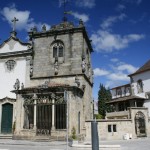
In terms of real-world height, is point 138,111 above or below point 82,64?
below

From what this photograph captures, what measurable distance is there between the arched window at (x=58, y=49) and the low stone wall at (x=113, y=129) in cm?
864

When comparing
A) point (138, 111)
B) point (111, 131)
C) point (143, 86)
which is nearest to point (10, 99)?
point (111, 131)

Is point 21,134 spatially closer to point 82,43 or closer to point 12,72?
point 12,72

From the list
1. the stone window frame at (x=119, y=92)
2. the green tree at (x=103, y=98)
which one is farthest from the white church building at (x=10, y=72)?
the stone window frame at (x=119, y=92)

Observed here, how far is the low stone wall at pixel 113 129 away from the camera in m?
24.9

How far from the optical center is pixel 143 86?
122 feet

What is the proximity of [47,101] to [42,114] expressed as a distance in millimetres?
1332

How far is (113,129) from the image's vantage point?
25719 millimetres

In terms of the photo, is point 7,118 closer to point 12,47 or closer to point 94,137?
point 12,47

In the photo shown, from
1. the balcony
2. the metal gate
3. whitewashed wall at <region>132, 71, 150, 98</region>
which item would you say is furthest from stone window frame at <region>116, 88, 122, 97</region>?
the metal gate

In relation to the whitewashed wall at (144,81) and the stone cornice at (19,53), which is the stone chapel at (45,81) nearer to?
the stone cornice at (19,53)

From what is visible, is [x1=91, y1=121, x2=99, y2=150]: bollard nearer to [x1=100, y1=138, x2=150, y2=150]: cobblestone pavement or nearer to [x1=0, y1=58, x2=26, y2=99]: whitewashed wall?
[x1=100, y1=138, x2=150, y2=150]: cobblestone pavement

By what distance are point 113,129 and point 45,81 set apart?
942 cm

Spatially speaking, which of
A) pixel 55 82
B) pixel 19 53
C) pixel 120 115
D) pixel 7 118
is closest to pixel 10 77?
pixel 19 53
